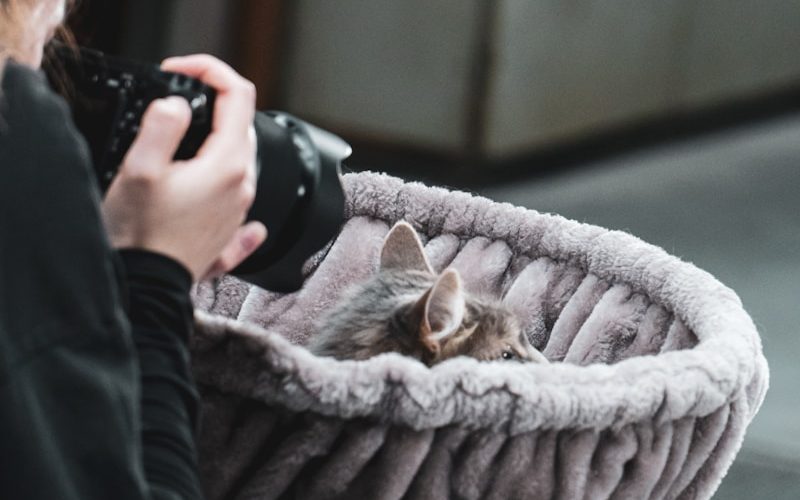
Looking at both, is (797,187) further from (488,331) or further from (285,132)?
(285,132)

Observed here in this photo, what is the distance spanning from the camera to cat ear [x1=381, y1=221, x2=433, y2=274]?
1269 millimetres

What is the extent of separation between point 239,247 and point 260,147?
0.24ft

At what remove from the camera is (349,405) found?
0.78 m

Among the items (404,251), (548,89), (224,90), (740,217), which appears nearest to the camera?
(224,90)

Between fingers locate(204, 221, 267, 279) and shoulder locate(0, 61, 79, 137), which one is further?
fingers locate(204, 221, 267, 279)

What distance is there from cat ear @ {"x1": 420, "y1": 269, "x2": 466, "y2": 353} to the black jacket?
1.64 feet

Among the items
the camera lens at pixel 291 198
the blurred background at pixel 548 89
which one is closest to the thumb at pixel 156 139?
the camera lens at pixel 291 198

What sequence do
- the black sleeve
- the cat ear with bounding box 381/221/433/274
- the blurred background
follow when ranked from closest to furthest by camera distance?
the black sleeve
the cat ear with bounding box 381/221/433/274
the blurred background

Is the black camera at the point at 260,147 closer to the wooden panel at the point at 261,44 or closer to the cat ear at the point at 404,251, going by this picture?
the cat ear at the point at 404,251

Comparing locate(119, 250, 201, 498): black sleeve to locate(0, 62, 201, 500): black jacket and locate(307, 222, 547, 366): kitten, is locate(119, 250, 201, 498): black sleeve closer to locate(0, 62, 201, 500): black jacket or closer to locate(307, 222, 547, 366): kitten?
locate(0, 62, 201, 500): black jacket

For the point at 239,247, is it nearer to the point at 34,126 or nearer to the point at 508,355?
the point at 34,126

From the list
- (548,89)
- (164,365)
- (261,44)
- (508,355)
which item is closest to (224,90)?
(164,365)

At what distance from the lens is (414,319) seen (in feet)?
3.52

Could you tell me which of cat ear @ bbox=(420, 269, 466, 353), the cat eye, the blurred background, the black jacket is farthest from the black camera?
the blurred background
